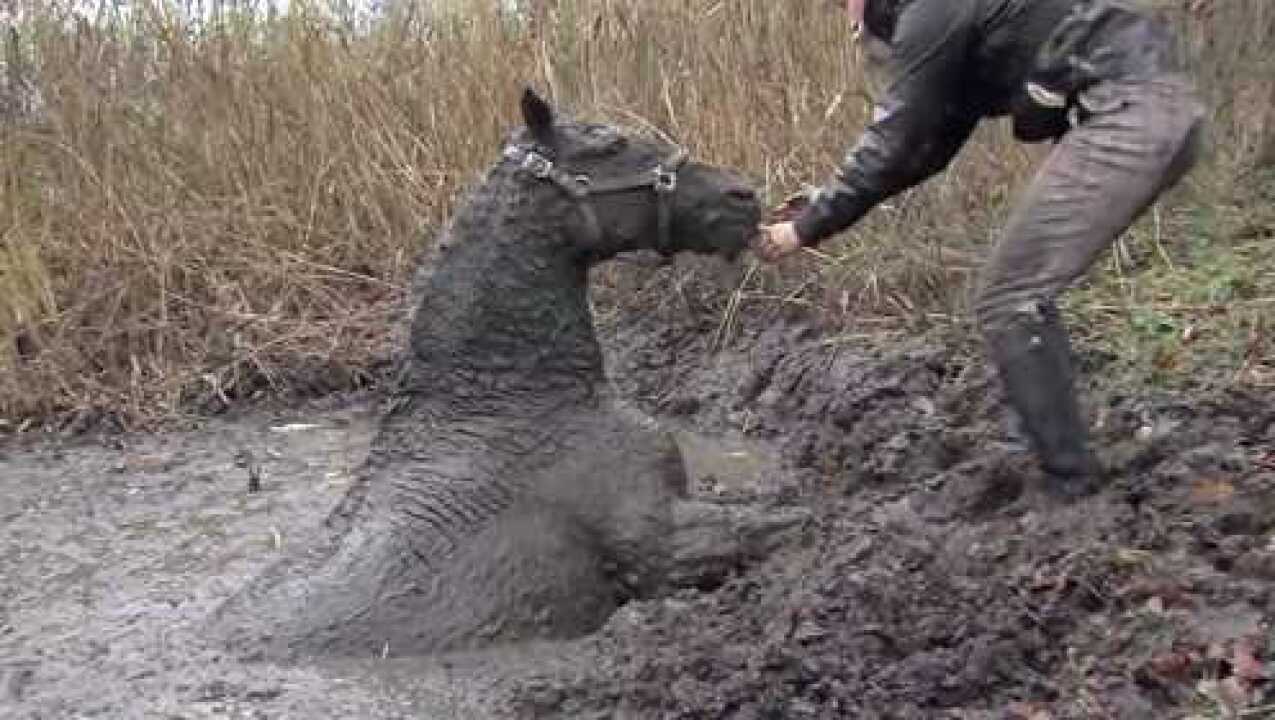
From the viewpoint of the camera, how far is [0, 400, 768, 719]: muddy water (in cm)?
432

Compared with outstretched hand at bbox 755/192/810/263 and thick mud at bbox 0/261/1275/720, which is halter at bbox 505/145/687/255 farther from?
thick mud at bbox 0/261/1275/720

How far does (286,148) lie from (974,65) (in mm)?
4590

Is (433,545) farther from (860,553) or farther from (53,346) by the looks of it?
(53,346)

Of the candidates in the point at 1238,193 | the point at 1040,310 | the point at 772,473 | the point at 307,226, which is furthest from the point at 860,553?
the point at 307,226

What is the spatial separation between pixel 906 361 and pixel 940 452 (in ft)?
2.46

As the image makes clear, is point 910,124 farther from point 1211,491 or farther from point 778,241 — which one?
point 1211,491

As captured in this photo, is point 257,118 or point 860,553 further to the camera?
point 257,118

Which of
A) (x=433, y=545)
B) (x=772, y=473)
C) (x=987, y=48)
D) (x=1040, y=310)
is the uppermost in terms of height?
(x=987, y=48)

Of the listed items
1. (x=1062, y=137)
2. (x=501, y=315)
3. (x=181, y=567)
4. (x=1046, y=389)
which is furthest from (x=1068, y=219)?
(x=181, y=567)

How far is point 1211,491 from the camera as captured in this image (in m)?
4.23

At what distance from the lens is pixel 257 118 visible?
8.35 m

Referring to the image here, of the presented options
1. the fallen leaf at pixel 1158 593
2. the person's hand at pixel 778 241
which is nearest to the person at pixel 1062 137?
the person's hand at pixel 778 241

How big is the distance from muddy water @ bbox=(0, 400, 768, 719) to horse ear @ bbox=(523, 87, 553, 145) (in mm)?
1211

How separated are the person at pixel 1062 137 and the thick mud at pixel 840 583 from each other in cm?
32
